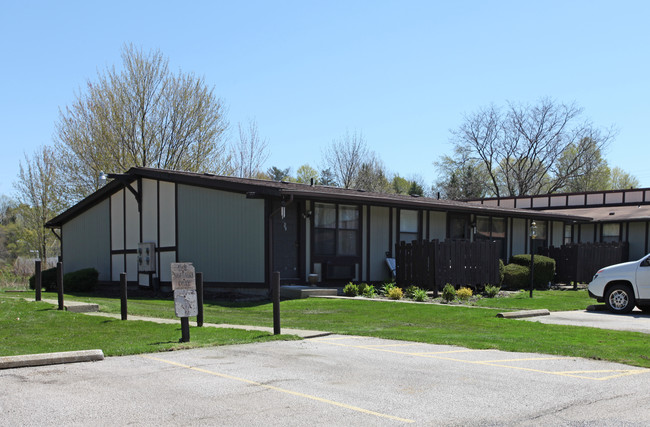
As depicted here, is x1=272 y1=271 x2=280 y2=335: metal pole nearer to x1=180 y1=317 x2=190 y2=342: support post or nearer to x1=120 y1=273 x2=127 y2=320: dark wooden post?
x1=180 y1=317 x2=190 y2=342: support post

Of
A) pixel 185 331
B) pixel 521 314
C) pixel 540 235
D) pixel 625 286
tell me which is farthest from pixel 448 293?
pixel 540 235

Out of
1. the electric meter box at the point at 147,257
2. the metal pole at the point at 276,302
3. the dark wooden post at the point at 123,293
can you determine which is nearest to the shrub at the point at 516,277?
the electric meter box at the point at 147,257

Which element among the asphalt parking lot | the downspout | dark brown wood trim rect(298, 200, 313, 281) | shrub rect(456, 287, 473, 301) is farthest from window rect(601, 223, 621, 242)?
the asphalt parking lot

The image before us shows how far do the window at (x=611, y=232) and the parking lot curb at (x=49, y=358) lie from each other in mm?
30446

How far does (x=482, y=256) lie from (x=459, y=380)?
540 inches

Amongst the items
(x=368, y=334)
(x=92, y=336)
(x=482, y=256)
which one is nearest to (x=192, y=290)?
(x=92, y=336)

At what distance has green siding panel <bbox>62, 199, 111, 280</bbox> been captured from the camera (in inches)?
1034

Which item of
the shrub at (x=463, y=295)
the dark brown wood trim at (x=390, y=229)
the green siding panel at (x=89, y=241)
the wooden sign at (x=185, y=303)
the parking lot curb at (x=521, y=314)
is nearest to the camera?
the wooden sign at (x=185, y=303)

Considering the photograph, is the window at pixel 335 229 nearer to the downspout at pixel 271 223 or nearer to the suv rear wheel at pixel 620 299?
the downspout at pixel 271 223

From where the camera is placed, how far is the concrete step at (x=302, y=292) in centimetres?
1806

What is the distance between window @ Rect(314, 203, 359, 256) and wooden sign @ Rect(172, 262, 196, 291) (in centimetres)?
1083

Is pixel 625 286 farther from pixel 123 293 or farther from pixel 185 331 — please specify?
pixel 123 293

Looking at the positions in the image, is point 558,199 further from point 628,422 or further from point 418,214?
point 628,422

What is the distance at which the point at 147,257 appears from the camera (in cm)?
2281
